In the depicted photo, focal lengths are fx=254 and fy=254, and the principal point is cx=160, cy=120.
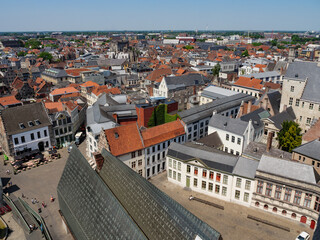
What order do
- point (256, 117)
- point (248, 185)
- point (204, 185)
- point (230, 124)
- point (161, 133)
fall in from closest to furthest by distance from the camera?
point (248, 185) → point (204, 185) → point (161, 133) → point (230, 124) → point (256, 117)

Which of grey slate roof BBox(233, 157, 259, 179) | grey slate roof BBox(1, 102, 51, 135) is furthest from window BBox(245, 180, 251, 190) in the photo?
grey slate roof BBox(1, 102, 51, 135)

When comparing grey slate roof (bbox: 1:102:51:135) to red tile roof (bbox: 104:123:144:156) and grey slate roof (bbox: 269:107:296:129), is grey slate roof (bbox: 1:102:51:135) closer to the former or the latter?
red tile roof (bbox: 104:123:144:156)

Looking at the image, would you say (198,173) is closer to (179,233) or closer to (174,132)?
(174,132)

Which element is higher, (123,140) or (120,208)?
(120,208)

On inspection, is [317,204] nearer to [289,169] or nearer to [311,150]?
[289,169]

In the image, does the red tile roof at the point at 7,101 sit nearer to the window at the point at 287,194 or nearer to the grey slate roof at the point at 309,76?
the window at the point at 287,194

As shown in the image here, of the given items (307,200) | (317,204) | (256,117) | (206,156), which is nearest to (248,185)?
(206,156)

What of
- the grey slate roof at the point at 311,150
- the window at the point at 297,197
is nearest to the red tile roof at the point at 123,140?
the window at the point at 297,197
